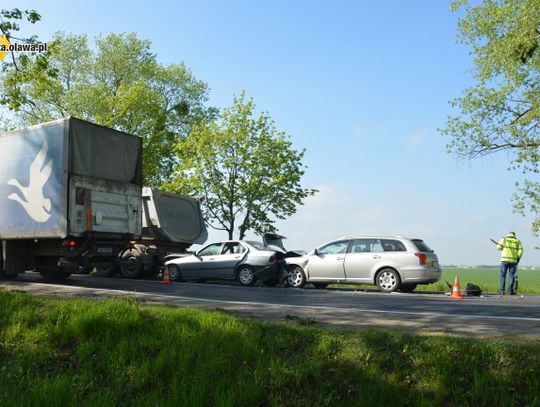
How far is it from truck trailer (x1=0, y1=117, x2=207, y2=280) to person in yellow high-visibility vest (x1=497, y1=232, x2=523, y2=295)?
1124 centimetres

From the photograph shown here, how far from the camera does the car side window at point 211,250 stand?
17.8m

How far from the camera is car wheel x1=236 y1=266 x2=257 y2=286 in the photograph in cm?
1681

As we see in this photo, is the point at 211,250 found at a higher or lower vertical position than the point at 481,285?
higher

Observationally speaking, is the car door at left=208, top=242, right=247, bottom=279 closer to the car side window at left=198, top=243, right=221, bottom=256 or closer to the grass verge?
the car side window at left=198, top=243, right=221, bottom=256

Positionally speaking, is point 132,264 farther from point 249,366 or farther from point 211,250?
point 249,366

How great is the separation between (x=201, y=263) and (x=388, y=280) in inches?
249

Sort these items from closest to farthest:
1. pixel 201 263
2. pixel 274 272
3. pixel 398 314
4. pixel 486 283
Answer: pixel 398 314 < pixel 274 272 < pixel 201 263 < pixel 486 283

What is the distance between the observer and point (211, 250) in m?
17.9

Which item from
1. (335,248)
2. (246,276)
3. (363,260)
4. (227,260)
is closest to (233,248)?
(227,260)

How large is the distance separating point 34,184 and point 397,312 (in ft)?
29.5

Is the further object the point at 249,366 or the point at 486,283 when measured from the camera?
the point at 486,283

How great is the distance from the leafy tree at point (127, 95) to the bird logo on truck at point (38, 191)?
21.2 m

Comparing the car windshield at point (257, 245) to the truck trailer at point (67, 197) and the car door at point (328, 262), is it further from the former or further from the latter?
the truck trailer at point (67, 197)

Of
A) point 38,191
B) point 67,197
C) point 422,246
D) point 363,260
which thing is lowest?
point 363,260
